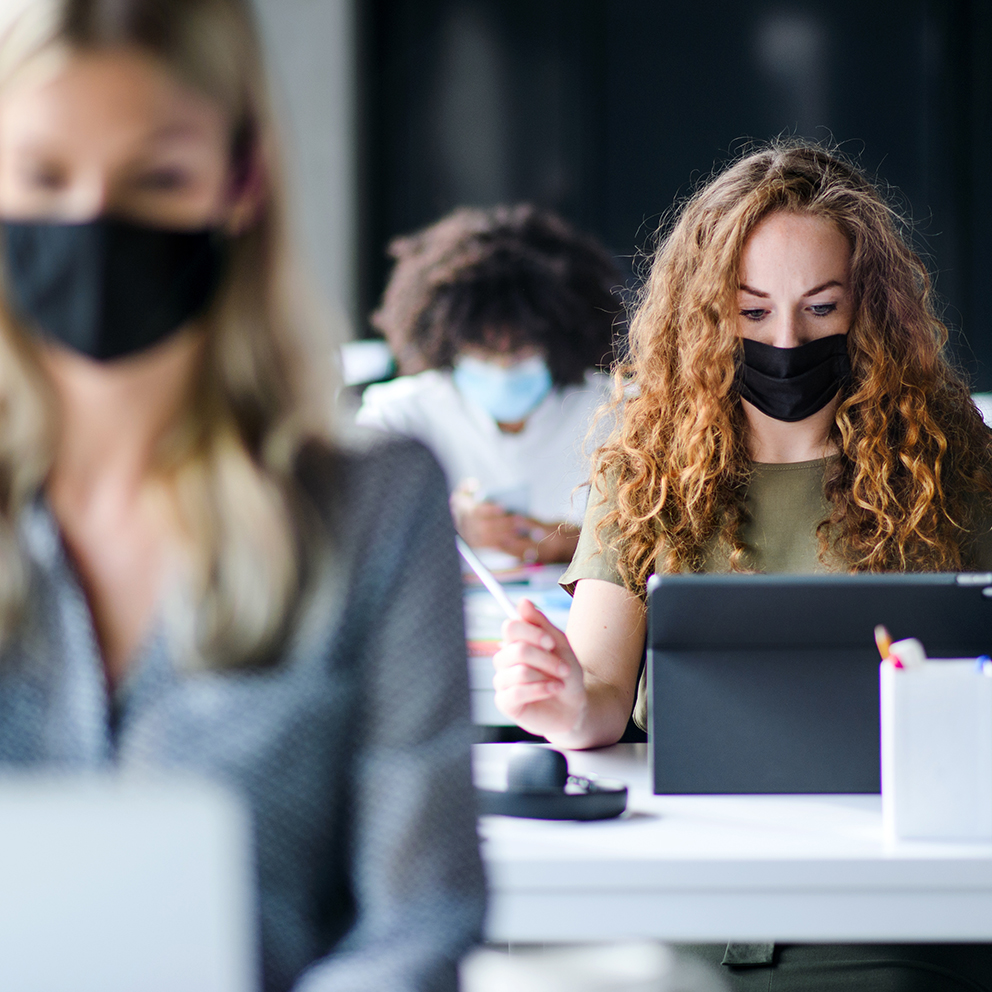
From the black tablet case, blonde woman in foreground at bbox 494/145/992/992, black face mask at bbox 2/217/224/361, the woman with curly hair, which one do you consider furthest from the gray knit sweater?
the woman with curly hair

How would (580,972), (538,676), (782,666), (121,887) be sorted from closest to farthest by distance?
(121,887) < (580,972) < (782,666) < (538,676)

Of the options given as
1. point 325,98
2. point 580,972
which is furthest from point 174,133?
point 325,98

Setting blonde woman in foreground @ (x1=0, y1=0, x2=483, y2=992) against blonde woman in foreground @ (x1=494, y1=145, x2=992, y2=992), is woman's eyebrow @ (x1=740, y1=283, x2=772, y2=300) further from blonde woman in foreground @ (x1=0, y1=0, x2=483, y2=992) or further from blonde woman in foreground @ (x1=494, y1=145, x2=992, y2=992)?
blonde woman in foreground @ (x1=0, y1=0, x2=483, y2=992)

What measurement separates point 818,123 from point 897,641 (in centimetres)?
374

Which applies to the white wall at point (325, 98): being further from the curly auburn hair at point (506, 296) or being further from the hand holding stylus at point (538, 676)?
the hand holding stylus at point (538, 676)

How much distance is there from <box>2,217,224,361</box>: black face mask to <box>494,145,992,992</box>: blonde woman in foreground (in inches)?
34.3

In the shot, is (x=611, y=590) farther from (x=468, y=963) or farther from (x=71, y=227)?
(x=71, y=227)

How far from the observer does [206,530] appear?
680 millimetres

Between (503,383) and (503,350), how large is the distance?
101mm

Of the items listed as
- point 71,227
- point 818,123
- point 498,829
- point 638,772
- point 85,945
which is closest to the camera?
point 85,945

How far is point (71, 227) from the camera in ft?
2.15

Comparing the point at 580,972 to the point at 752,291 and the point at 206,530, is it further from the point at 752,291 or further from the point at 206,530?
the point at 752,291

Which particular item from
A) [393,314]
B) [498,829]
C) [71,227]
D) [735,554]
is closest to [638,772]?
[498,829]

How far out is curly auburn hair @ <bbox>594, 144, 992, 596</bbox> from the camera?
151 cm
